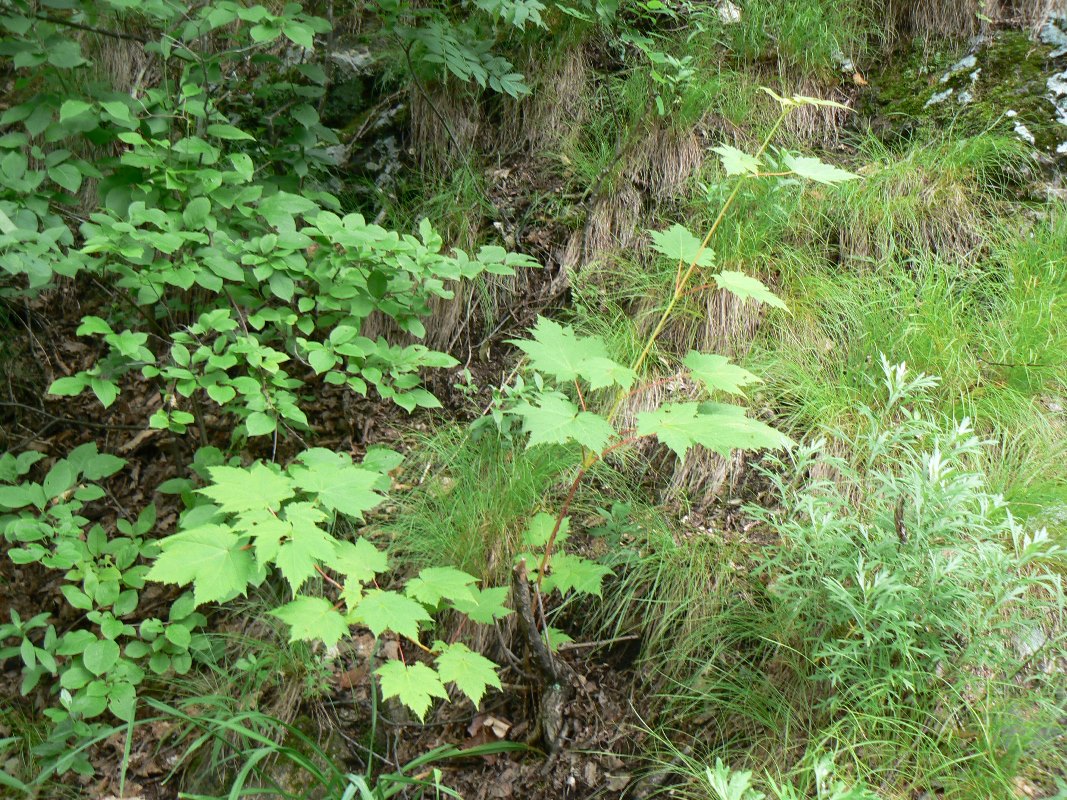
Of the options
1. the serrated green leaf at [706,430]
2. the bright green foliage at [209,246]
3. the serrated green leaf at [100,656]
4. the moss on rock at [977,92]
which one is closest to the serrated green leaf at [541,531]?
the bright green foliage at [209,246]

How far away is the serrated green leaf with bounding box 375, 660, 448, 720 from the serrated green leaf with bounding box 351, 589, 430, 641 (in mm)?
123

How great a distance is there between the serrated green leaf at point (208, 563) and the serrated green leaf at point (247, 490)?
68mm

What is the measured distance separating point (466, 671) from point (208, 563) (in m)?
0.67

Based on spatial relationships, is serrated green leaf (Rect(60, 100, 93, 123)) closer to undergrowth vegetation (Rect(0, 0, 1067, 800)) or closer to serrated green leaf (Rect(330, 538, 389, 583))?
undergrowth vegetation (Rect(0, 0, 1067, 800))

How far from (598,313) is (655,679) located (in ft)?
5.17

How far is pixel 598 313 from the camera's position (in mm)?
3162

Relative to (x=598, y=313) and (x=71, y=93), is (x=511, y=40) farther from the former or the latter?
(x=71, y=93)

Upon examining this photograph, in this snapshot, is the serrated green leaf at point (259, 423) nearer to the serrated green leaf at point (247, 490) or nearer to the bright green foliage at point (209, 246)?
the bright green foliage at point (209, 246)

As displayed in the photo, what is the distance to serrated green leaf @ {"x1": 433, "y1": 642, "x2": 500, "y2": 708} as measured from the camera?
173 cm

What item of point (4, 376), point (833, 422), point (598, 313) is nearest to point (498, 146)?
point (598, 313)

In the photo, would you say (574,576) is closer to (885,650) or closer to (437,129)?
(885,650)

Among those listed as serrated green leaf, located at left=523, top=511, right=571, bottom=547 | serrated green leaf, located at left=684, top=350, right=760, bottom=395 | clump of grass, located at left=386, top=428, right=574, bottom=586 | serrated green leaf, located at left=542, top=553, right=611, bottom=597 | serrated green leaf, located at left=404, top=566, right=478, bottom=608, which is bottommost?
clump of grass, located at left=386, top=428, right=574, bottom=586

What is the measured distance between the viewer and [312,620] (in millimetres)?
1607

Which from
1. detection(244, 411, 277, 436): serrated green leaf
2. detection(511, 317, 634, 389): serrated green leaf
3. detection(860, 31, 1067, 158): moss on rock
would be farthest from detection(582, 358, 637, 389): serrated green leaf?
detection(860, 31, 1067, 158): moss on rock
